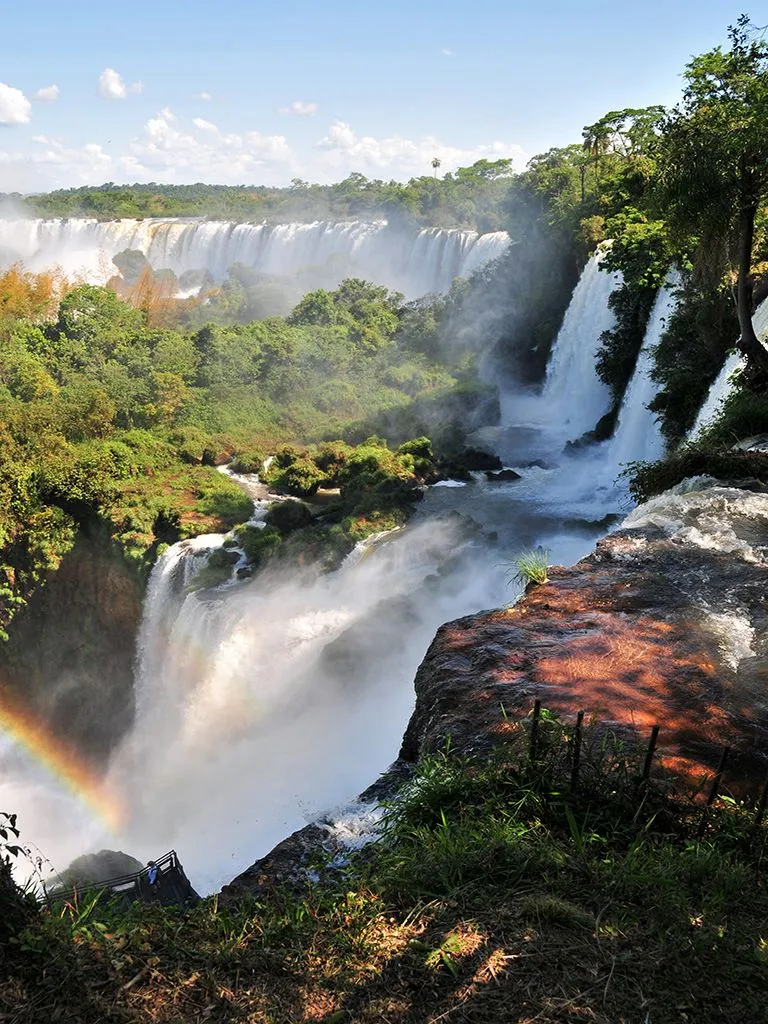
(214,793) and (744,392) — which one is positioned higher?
(744,392)

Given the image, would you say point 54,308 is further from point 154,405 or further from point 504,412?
point 504,412

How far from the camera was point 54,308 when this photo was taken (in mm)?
36344

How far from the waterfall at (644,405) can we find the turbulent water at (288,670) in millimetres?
63

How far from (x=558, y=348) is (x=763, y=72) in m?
16.2

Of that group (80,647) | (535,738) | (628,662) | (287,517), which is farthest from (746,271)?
(80,647)

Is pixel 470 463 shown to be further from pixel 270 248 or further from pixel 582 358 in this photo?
pixel 270 248

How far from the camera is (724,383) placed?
11.6 m

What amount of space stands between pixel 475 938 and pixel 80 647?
1643cm

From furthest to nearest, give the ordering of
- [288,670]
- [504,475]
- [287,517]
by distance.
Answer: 1. [504,475]
2. [287,517]
3. [288,670]

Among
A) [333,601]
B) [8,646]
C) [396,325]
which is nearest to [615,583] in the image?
[333,601]

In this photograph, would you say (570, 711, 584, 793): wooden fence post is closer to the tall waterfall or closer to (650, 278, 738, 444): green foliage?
(650, 278, 738, 444): green foliage

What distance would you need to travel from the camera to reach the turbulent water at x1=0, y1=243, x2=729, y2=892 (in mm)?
9922

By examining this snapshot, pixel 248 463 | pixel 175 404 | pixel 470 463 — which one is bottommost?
pixel 248 463

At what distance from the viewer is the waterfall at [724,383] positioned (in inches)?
424
